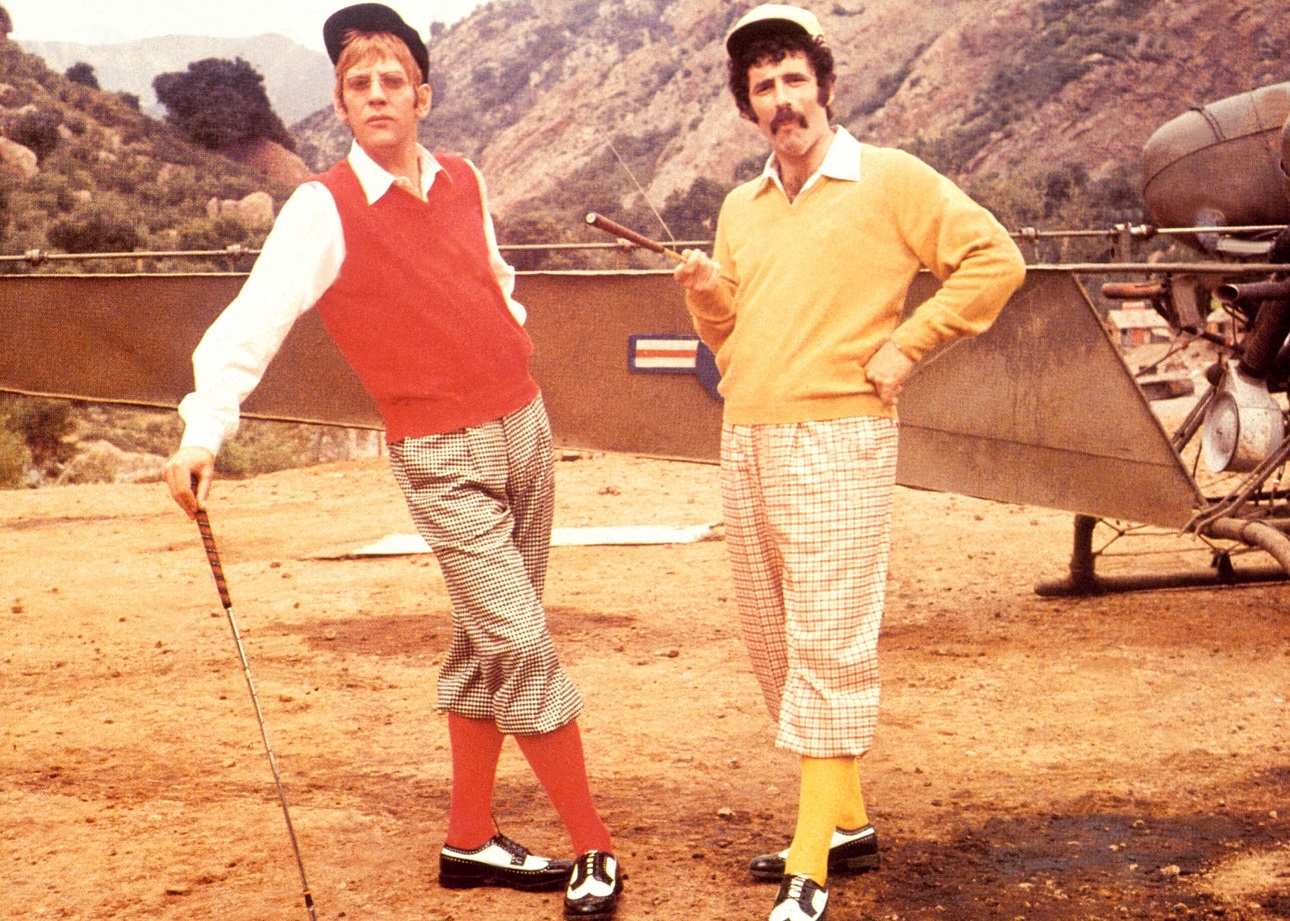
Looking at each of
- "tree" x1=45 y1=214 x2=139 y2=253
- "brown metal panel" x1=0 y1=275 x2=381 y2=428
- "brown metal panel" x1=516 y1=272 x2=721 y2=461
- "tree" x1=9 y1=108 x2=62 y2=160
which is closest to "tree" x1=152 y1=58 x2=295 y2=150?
"tree" x1=9 y1=108 x2=62 y2=160

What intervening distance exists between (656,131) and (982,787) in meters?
46.5

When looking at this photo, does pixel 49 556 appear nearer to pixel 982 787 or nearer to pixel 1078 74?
pixel 982 787

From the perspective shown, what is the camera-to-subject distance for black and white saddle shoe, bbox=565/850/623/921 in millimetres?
3422

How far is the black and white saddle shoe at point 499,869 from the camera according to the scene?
3658 millimetres

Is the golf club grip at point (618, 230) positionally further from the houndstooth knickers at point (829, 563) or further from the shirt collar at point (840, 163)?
the houndstooth knickers at point (829, 563)

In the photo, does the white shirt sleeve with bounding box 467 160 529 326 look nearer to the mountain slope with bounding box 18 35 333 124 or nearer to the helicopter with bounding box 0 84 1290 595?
the helicopter with bounding box 0 84 1290 595

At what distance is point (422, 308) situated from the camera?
332cm

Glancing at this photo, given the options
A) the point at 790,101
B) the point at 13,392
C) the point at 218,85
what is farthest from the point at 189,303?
the point at 218,85

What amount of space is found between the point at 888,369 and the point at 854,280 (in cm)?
21

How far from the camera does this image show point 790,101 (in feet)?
10.6

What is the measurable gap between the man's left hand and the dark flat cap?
1267mm

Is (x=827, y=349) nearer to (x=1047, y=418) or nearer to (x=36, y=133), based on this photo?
(x=1047, y=418)

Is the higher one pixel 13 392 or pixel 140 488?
pixel 13 392

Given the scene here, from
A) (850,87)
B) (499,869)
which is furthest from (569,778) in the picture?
(850,87)
